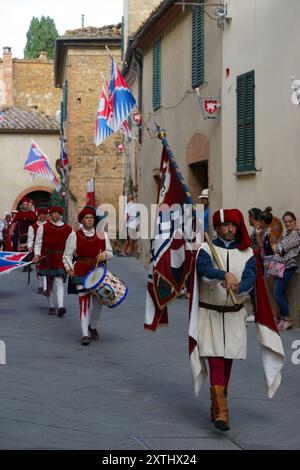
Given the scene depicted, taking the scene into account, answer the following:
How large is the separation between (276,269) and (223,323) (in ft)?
19.2

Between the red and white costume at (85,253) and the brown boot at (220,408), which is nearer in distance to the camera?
the brown boot at (220,408)

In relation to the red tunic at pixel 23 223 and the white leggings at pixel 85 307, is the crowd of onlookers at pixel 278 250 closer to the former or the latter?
the white leggings at pixel 85 307

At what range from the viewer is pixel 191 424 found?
7395 millimetres

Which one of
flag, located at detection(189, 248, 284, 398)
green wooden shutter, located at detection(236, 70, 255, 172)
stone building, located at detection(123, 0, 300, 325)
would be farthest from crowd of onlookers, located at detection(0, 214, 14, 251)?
flag, located at detection(189, 248, 284, 398)

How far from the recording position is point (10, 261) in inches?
642

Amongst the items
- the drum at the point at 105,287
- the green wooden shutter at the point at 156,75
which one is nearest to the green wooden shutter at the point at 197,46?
the green wooden shutter at the point at 156,75

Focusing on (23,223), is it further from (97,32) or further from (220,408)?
(97,32)

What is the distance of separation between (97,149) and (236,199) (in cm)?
2368

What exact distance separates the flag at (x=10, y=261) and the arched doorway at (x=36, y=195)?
107ft

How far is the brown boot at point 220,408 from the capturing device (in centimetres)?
700

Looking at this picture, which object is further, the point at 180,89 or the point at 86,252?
the point at 180,89

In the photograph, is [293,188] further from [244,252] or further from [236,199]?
[244,252]

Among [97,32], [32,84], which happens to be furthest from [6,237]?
[32,84]
